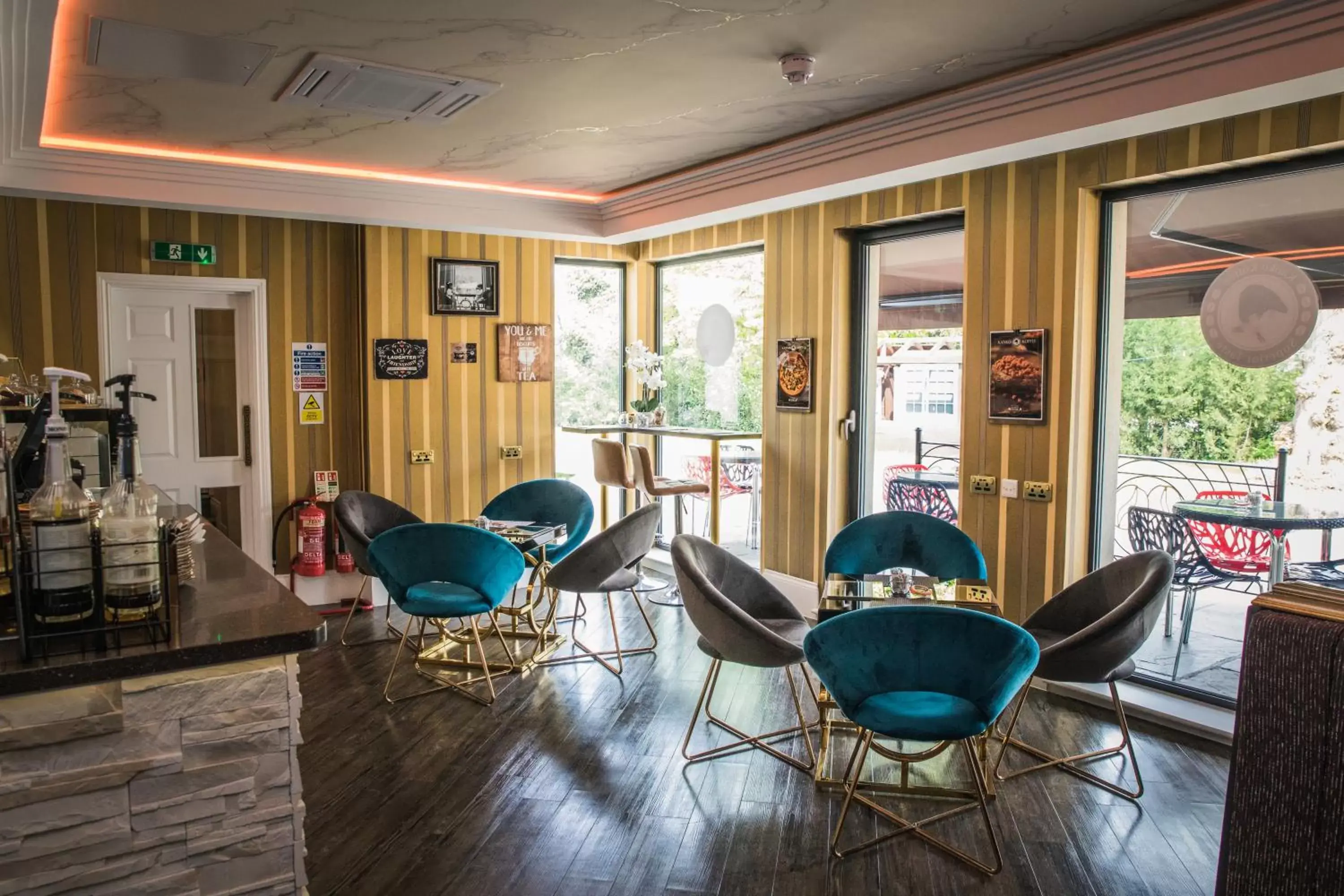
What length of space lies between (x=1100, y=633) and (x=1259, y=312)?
1666mm

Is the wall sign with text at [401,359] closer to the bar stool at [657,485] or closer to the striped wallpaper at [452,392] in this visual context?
the striped wallpaper at [452,392]

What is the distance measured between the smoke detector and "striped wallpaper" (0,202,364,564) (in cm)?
367

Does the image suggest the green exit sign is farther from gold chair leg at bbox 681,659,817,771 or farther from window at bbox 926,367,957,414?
window at bbox 926,367,957,414

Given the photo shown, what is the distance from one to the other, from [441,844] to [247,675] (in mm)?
1593

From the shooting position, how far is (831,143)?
486 centimetres

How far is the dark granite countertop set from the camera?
5.26ft

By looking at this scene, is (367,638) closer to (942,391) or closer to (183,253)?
(183,253)

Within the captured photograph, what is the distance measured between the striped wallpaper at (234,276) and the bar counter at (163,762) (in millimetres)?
4541

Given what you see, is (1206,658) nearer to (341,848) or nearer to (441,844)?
(441,844)

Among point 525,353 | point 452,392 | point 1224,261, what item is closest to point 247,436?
point 452,392

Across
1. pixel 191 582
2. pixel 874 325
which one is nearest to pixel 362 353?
pixel 874 325

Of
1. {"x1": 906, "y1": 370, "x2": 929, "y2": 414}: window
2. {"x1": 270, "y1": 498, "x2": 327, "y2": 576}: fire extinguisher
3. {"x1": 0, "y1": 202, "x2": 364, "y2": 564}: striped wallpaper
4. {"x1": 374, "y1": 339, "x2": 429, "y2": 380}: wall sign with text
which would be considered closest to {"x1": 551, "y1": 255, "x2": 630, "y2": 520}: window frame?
{"x1": 374, "y1": 339, "x2": 429, "y2": 380}: wall sign with text

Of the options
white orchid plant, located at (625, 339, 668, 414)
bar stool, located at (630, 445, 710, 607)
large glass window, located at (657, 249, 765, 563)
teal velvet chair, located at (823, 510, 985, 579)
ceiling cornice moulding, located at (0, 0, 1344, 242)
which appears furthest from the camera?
white orchid plant, located at (625, 339, 668, 414)

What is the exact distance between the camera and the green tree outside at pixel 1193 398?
12.7 feet
